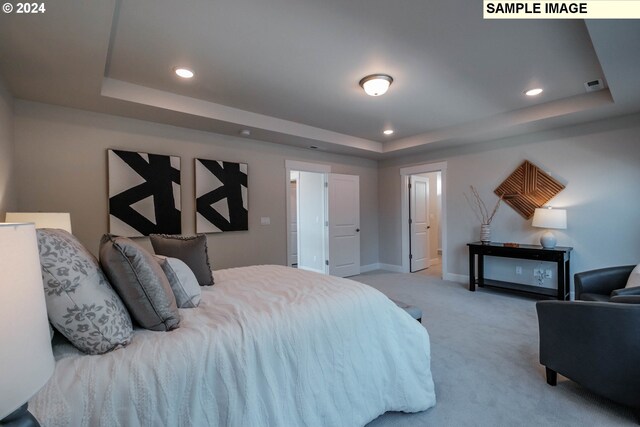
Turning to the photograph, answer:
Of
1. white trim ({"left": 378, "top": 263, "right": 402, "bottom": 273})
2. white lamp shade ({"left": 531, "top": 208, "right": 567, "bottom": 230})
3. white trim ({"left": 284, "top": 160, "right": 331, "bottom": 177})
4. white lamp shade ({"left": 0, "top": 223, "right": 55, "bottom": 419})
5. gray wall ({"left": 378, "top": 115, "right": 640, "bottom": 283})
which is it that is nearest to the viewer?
white lamp shade ({"left": 0, "top": 223, "right": 55, "bottom": 419})

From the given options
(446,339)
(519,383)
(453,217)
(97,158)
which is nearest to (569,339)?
(519,383)

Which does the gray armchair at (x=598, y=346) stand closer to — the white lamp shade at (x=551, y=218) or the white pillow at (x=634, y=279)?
the white pillow at (x=634, y=279)

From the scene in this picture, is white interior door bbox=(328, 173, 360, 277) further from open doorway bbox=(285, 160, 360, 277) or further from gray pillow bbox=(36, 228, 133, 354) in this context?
gray pillow bbox=(36, 228, 133, 354)

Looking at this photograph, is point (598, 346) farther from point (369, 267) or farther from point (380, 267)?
point (380, 267)

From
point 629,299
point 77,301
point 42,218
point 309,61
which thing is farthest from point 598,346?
point 42,218

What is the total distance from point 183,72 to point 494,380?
140 inches

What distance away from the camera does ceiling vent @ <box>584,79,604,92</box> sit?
2.97 m

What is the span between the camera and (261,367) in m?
1.30

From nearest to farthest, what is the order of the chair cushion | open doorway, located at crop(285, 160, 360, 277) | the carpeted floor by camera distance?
1. the carpeted floor
2. the chair cushion
3. open doorway, located at crop(285, 160, 360, 277)

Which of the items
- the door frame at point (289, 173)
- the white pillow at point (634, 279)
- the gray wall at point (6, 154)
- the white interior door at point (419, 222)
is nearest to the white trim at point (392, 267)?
the white interior door at point (419, 222)

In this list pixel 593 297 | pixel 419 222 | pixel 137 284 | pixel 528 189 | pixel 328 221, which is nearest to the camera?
pixel 137 284

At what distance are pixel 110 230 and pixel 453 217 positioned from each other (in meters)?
5.02

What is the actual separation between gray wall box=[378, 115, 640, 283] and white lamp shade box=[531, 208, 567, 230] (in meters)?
0.30

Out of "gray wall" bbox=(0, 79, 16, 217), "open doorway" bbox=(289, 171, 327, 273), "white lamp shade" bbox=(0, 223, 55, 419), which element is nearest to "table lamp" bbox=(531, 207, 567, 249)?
"open doorway" bbox=(289, 171, 327, 273)
